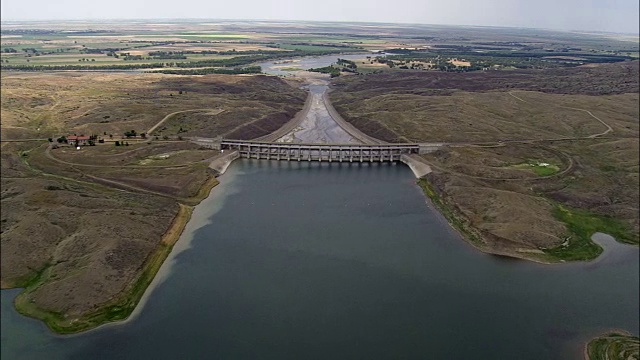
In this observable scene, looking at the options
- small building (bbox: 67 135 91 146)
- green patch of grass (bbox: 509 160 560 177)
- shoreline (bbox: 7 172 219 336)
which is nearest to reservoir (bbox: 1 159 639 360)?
shoreline (bbox: 7 172 219 336)

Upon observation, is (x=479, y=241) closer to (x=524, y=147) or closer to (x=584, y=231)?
(x=584, y=231)

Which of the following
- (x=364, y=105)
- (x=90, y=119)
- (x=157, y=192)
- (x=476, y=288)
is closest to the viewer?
(x=476, y=288)

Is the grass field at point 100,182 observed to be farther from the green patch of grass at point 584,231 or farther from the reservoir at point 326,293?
the green patch of grass at point 584,231

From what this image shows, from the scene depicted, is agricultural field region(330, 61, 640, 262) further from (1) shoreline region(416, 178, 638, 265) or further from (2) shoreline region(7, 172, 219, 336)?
(2) shoreline region(7, 172, 219, 336)

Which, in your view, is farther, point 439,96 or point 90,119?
point 439,96

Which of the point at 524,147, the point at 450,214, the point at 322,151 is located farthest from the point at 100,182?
the point at 524,147

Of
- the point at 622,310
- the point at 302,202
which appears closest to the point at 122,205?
the point at 302,202

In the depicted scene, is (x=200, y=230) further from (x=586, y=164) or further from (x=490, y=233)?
(x=586, y=164)
